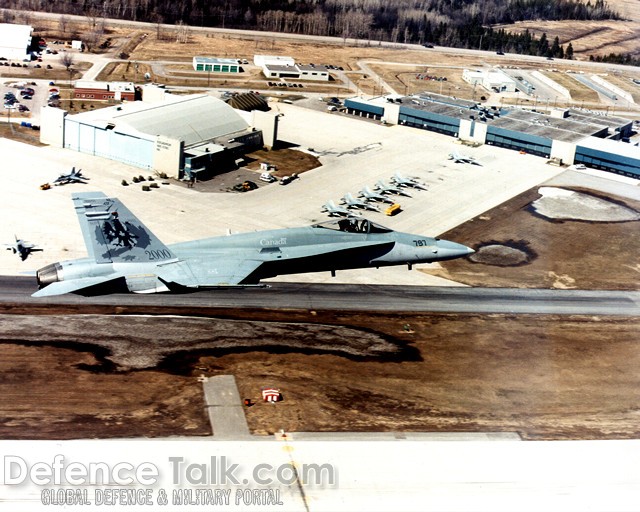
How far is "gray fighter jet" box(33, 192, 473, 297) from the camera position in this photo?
1879 inches

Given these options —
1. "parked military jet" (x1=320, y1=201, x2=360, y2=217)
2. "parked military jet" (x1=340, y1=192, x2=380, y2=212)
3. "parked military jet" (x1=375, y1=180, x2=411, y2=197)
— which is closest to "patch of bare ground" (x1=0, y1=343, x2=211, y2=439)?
"parked military jet" (x1=320, y1=201, x2=360, y2=217)

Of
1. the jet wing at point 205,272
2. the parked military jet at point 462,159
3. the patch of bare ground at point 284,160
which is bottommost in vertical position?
the jet wing at point 205,272

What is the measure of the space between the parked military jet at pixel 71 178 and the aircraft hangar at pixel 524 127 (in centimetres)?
6299

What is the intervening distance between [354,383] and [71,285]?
1965 centimetres

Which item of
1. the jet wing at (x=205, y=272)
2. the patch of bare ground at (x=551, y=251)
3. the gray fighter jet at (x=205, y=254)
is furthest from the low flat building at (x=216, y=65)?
the jet wing at (x=205, y=272)

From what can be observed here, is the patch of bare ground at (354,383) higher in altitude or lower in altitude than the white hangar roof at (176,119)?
lower

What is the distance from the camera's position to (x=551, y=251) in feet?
269

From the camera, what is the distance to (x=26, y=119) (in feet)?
387

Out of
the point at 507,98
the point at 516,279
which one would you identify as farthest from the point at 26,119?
the point at 507,98

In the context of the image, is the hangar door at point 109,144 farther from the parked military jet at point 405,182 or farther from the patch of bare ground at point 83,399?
the patch of bare ground at point 83,399

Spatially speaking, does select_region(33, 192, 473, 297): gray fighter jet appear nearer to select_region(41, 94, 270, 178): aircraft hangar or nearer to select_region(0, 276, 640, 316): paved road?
select_region(0, 276, 640, 316): paved road

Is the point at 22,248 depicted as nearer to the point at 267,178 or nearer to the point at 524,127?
the point at 267,178

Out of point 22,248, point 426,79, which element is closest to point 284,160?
point 22,248

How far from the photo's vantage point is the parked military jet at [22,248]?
2714 inches
